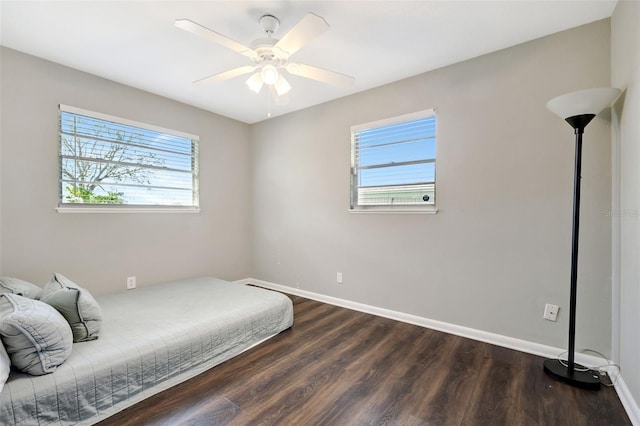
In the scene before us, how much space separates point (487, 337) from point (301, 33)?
2743 millimetres

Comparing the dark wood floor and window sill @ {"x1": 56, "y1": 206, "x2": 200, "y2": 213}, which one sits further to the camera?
window sill @ {"x1": 56, "y1": 206, "x2": 200, "y2": 213}

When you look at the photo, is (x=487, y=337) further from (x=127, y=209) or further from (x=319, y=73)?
(x=127, y=209)

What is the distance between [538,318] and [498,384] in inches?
29.2

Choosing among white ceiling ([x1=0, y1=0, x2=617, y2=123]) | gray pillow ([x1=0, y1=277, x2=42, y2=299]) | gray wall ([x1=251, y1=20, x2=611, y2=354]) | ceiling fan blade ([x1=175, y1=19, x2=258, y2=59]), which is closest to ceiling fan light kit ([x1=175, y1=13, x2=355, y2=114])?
ceiling fan blade ([x1=175, y1=19, x2=258, y2=59])

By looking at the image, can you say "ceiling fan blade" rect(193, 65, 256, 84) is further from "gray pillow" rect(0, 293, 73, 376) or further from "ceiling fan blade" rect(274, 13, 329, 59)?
"gray pillow" rect(0, 293, 73, 376)

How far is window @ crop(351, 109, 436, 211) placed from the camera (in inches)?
110

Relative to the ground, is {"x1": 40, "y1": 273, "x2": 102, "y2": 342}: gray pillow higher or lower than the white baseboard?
higher

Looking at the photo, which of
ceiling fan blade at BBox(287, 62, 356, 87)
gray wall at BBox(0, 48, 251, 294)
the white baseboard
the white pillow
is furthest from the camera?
gray wall at BBox(0, 48, 251, 294)

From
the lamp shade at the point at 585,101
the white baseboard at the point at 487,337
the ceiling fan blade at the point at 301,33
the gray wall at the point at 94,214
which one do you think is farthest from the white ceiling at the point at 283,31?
the white baseboard at the point at 487,337

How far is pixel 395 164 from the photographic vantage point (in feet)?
9.89

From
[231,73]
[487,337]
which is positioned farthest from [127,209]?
[487,337]

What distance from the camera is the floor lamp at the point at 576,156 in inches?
67.3

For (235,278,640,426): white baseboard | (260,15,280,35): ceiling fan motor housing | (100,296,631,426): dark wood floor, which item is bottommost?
(100,296,631,426): dark wood floor

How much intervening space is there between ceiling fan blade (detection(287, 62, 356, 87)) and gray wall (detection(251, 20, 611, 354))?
1053 mm
